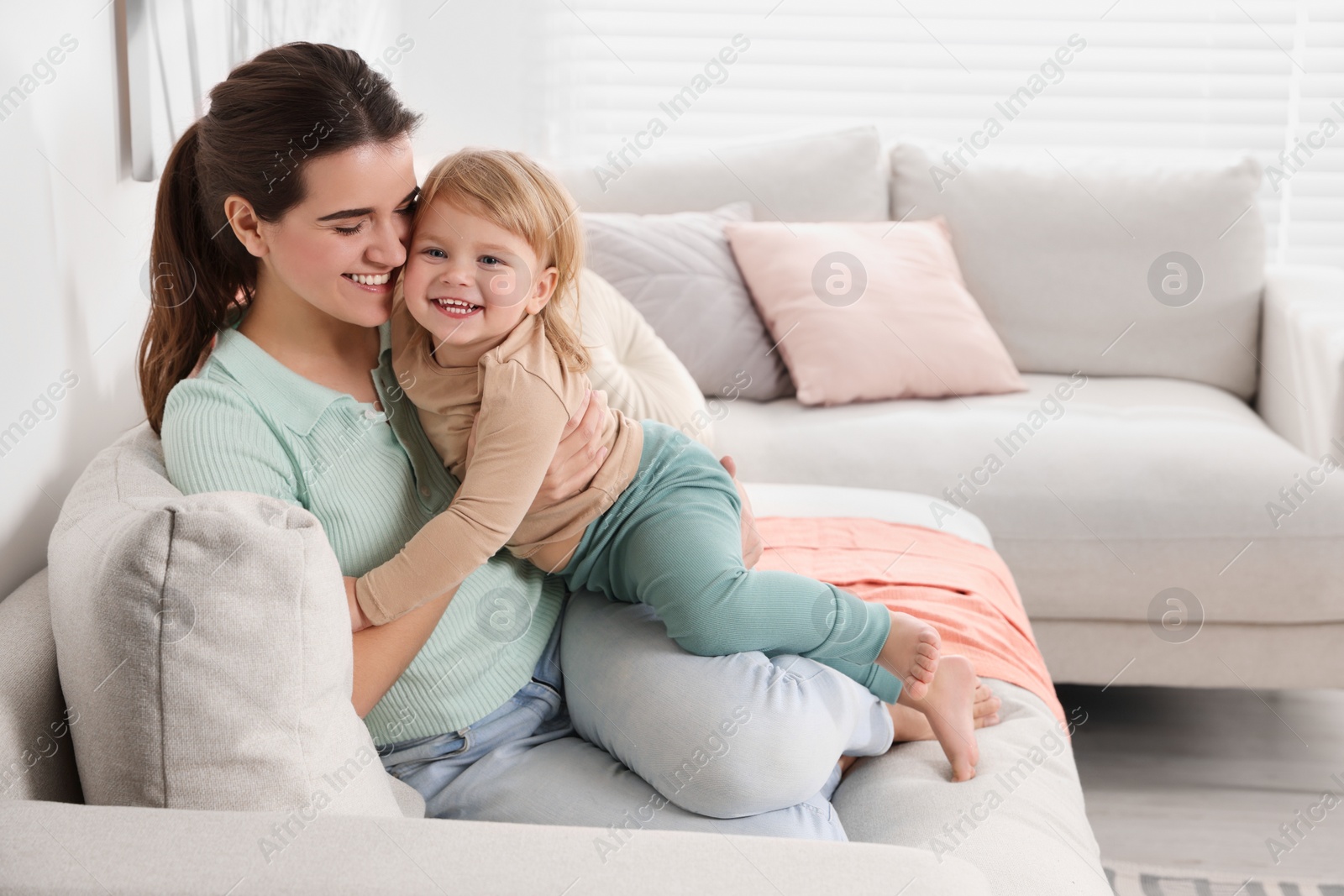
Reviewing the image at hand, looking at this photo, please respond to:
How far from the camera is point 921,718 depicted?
128 cm

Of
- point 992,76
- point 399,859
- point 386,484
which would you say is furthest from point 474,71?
point 399,859

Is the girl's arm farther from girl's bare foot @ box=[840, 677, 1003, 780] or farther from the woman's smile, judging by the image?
girl's bare foot @ box=[840, 677, 1003, 780]

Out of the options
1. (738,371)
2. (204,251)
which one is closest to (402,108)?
(204,251)

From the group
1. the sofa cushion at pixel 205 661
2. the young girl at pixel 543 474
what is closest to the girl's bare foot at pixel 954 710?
the young girl at pixel 543 474

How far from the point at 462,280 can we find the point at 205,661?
49 centimetres

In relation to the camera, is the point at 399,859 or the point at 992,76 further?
the point at 992,76

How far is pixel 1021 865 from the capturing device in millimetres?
996

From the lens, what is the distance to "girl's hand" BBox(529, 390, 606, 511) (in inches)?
46.8

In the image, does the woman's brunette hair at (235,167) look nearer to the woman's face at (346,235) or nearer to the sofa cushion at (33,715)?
the woman's face at (346,235)

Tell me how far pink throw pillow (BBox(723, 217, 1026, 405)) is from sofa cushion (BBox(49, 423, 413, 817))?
5.29ft

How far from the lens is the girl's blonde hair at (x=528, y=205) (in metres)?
1.14

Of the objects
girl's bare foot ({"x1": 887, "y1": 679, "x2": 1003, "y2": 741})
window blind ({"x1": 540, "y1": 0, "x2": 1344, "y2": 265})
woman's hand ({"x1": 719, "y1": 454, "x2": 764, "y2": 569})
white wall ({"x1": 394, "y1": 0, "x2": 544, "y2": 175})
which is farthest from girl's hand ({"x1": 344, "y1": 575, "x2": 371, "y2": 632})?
window blind ({"x1": 540, "y1": 0, "x2": 1344, "y2": 265})

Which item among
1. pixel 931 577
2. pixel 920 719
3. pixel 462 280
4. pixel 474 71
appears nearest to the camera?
pixel 462 280

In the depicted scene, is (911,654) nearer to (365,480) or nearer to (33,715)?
(365,480)
